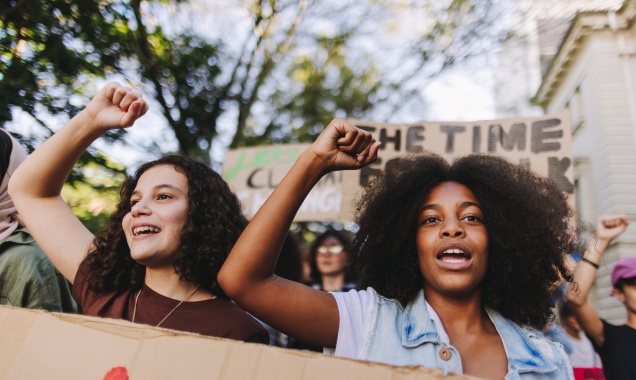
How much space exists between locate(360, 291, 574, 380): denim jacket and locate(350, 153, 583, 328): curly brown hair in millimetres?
146

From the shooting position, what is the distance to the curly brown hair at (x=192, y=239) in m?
1.82

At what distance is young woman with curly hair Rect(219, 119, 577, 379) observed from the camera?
4.64 feet

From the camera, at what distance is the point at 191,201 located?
1.90 meters

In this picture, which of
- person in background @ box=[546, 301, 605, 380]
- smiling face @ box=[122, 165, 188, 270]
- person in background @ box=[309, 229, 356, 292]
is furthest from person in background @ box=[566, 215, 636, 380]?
person in background @ box=[309, 229, 356, 292]

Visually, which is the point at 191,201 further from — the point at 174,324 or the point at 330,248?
the point at 330,248

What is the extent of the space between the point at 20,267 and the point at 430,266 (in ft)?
4.81

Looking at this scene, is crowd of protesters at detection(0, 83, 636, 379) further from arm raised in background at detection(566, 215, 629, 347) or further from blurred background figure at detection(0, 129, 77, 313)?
arm raised in background at detection(566, 215, 629, 347)

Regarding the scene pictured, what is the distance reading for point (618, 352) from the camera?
2445mm

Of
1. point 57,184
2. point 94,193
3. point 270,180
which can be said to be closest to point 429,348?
point 57,184

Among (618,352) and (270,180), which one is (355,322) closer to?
(618,352)

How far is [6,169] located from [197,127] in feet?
22.5

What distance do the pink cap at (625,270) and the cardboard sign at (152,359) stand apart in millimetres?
2231

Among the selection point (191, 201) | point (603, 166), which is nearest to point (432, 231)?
point (191, 201)

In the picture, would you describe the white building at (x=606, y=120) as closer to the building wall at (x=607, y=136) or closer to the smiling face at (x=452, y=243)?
the building wall at (x=607, y=136)
